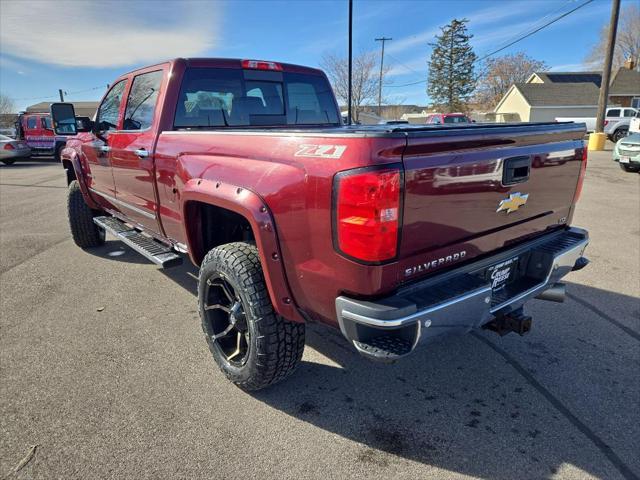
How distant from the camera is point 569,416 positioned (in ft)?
8.22

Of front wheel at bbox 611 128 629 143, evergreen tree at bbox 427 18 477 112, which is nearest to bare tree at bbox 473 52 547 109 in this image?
evergreen tree at bbox 427 18 477 112

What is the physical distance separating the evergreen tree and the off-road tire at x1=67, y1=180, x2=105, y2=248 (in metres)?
58.6

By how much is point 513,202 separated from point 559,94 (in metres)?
54.0

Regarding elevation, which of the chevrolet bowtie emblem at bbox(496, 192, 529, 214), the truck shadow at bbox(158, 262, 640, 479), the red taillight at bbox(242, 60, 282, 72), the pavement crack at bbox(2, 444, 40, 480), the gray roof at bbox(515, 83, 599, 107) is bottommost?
the truck shadow at bbox(158, 262, 640, 479)

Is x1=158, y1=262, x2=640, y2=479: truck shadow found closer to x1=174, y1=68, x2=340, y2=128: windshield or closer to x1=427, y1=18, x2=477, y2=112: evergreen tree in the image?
x1=174, y1=68, x2=340, y2=128: windshield

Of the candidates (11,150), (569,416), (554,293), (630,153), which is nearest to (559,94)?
(630,153)

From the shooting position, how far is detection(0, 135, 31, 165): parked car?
18656mm

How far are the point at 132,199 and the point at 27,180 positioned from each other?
12618 millimetres

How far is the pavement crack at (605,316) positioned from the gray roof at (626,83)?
2162 inches

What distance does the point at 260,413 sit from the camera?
8.50 feet

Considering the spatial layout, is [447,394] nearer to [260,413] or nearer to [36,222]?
[260,413]

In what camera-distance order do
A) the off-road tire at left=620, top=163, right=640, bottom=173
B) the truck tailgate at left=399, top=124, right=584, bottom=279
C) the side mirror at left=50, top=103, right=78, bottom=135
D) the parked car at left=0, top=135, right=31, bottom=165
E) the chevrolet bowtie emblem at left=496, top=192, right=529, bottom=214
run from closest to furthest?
the truck tailgate at left=399, top=124, right=584, bottom=279 → the chevrolet bowtie emblem at left=496, top=192, right=529, bottom=214 → the side mirror at left=50, top=103, right=78, bottom=135 → the off-road tire at left=620, top=163, right=640, bottom=173 → the parked car at left=0, top=135, right=31, bottom=165

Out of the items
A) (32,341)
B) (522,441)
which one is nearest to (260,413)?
(522,441)

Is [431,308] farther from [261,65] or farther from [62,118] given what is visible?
[62,118]
